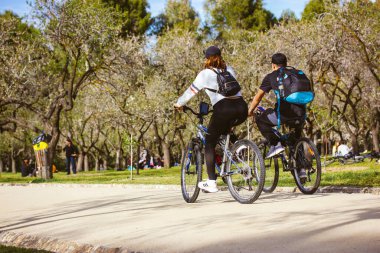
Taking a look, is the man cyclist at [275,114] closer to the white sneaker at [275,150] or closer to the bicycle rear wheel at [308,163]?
the white sneaker at [275,150]

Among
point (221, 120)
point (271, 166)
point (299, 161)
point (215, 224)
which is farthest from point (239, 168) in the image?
point (215, 224)

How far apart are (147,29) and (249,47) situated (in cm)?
2953

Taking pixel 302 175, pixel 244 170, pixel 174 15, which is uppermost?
pixel 174 15

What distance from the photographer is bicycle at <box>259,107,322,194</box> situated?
28.3 feet

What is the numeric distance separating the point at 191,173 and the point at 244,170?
1049 millimetres

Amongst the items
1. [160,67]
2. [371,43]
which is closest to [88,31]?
[160,67]

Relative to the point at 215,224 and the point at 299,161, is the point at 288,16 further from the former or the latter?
the point at 215,224

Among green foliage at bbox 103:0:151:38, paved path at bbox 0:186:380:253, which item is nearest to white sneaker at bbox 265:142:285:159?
paved path at bbox 0:186:380:253

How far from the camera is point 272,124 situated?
348 inches

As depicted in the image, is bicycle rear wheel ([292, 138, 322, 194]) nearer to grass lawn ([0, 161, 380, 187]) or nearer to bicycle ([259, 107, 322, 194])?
bicycle ([259, 107, 322, 194])

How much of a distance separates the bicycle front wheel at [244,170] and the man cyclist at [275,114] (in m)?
0.76

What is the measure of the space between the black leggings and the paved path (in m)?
0.67

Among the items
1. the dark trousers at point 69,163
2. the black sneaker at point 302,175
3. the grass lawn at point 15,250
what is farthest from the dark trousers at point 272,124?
the dark trousers at point 69,163

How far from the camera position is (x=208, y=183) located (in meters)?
8.27
